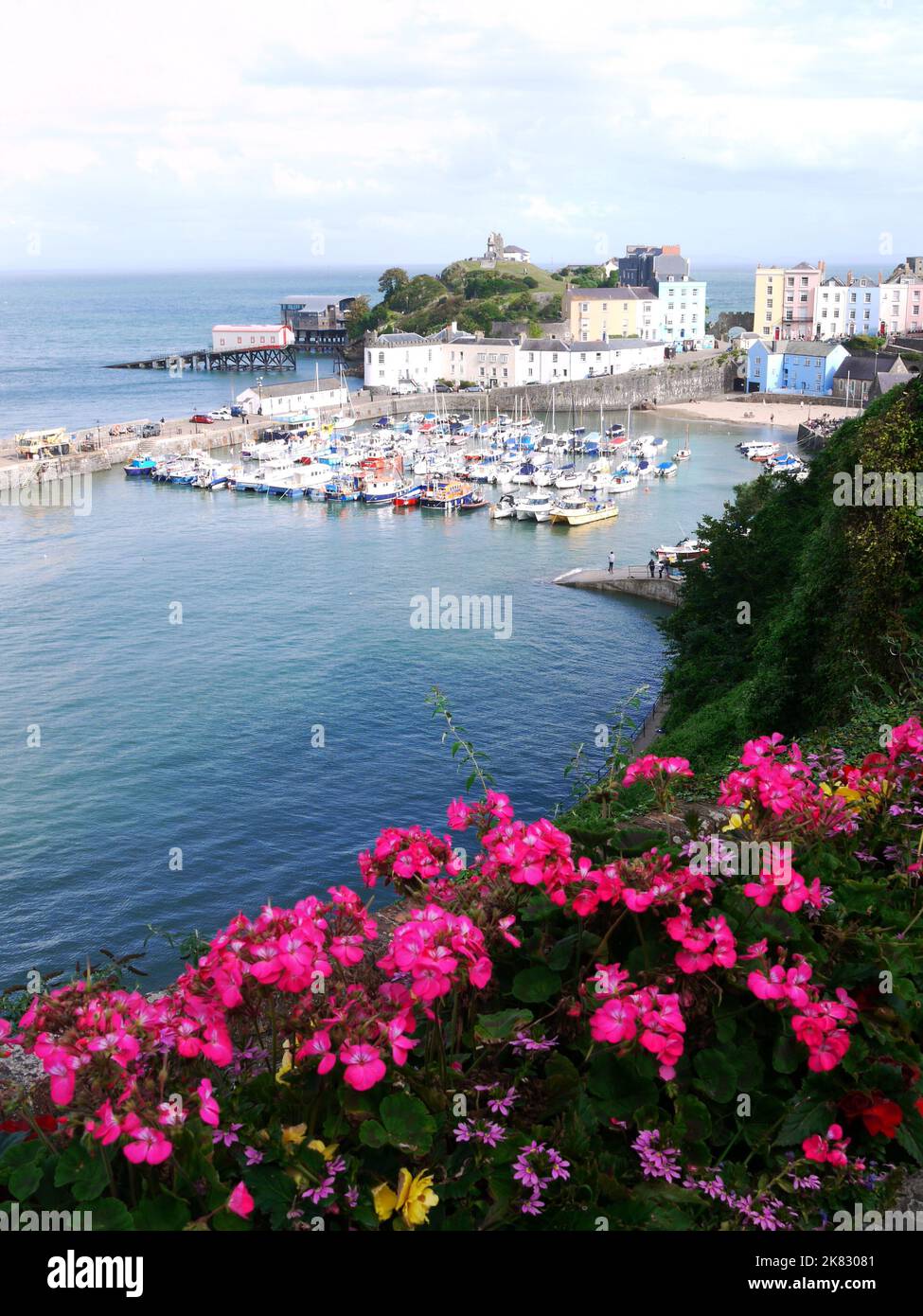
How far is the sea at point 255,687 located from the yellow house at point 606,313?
1289 inches

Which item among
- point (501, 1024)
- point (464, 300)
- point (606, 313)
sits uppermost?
point (464, 300)

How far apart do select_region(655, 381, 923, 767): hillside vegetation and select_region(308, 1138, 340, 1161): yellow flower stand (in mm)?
5273

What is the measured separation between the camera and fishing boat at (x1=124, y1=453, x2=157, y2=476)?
1955 inches

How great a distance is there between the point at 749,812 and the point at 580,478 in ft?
137

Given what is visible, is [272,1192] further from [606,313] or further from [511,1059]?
[606,313]

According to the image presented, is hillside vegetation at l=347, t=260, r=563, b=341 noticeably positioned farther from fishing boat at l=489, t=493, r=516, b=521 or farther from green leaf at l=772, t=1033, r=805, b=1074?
green leaf at l=772, t=1033, r=805, b=1074

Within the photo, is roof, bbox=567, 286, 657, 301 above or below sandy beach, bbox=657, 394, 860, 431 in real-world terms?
above

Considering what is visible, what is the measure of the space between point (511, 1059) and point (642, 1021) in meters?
0.63

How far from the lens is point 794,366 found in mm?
63875

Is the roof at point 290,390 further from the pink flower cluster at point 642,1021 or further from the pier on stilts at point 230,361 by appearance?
the pink flower cluster at point 642,1021

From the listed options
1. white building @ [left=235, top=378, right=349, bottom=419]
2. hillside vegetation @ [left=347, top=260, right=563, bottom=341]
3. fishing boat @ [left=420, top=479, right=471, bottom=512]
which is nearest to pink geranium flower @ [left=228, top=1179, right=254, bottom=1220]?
fishing boat @ [left=420, top=479, right=471, bottom=512]

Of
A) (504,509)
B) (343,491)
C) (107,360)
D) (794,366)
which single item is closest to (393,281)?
(107,360)

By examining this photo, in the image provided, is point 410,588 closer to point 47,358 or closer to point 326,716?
point 326,716
